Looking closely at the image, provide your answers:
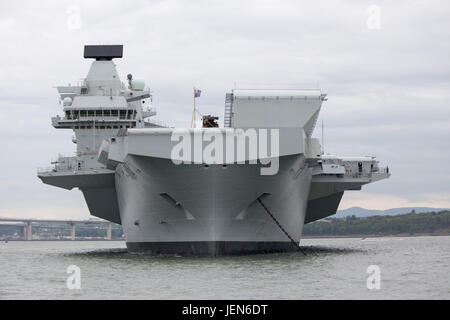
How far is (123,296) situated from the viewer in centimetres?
2006

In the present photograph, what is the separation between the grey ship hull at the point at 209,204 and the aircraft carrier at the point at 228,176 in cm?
4

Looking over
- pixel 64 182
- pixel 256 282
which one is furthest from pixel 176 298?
pixel 64 182

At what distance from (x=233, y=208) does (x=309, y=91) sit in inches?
212

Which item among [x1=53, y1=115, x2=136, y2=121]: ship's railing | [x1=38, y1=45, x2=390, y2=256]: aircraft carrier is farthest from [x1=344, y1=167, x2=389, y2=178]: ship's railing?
[x1=53, y1=115, x2=136, y2=121]: ship's railing

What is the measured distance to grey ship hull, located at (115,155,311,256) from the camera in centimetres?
2906

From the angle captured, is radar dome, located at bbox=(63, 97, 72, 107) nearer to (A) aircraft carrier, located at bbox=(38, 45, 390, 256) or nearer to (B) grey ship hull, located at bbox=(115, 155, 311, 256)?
(A) aircraft carrier, located at bbox=(38, 45, 390, 256)

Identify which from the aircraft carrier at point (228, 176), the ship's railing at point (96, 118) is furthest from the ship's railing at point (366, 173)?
the ship's railing at point (96, 118)

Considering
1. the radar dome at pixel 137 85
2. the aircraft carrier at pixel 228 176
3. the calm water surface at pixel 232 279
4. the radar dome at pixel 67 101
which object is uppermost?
the radar dome at pixel 137 85

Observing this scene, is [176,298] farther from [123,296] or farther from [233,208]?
[233,208]

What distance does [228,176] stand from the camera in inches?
1136

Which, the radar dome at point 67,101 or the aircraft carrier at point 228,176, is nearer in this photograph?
the aircraft carrier at point 228,176

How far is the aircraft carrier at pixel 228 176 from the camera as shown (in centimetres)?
2791

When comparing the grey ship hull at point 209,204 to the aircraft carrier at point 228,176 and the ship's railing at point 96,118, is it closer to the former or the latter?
the aircraft carrier at point 228,176

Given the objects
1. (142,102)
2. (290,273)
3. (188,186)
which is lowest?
(290,273)
